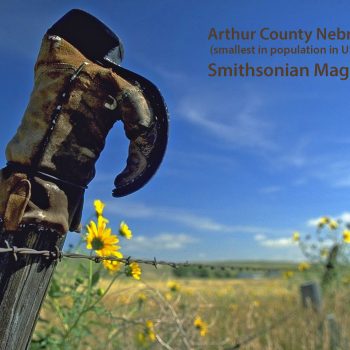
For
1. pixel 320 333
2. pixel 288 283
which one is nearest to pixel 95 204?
pixel 320 333

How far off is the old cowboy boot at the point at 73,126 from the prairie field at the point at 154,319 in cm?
95

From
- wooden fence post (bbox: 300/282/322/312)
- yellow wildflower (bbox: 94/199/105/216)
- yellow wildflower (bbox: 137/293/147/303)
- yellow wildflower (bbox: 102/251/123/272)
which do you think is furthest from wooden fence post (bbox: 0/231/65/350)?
wooden fence post (bbox: 300/282/322/312)

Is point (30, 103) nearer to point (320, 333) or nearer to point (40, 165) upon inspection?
point (40, 165)

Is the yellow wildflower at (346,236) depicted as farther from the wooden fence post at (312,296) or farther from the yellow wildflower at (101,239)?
the yellow wildflower at (101,239)

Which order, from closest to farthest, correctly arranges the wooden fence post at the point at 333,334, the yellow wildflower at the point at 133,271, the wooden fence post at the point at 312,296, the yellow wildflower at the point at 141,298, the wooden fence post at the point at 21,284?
1. the wooden fence post at the point at 21,284
2. the yellow wildflower at the point at 133,271
3. the yellow wildflower at the point at 141,298
4. the wooden fence post at the point at 333,334
5. the wooden fence post at the point at 312,296

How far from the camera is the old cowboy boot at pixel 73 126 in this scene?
1258 millimetres

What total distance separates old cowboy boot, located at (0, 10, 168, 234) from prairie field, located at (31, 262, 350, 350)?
3.11ft

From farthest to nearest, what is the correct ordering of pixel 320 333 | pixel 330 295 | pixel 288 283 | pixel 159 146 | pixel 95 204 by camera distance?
pixel 288 283, pixel 330 295, pixel 320 333, pixel 95 204, pixel 159 146

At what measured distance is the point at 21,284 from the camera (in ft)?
4.05

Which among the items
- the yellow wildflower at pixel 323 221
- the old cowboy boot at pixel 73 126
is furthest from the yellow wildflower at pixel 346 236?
the old cowboy boot at pixel 73 126

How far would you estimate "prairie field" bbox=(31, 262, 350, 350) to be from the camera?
7.83ft

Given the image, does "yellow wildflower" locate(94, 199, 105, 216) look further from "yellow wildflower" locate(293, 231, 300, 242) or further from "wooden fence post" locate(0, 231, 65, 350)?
"yellow wildflower" locate(293, 231, 300, 242)

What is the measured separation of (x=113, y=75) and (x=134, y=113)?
116mm

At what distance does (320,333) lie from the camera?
456cm
